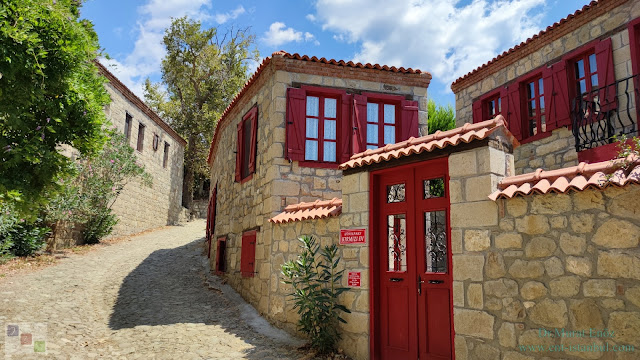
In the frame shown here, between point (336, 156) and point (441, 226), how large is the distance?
11.7ft

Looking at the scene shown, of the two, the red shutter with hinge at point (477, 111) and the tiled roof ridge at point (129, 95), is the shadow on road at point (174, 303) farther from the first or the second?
the red shutter with hinge at point (477, 111)

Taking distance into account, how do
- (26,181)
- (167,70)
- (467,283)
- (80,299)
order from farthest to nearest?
(167,70) < (80,299) < (26,181) < (467,283)

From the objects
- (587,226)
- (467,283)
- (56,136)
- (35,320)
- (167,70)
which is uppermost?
(167,70)

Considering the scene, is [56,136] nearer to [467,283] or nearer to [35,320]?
[35,320]

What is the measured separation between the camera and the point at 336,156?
27.2 feet

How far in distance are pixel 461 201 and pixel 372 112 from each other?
4.48m

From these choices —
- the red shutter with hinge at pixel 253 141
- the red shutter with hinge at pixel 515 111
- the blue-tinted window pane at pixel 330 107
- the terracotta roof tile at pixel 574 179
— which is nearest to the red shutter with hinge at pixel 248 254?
the red shutter with hinge at pixel 253 141

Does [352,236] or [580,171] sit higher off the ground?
[580,171]

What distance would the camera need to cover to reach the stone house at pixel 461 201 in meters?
3.60

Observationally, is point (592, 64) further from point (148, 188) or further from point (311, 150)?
point (148, 188)

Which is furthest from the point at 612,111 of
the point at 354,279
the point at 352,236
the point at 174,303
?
the point at 174,303

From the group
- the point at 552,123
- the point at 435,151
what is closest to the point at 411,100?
the point at 552,123

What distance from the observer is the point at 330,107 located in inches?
334

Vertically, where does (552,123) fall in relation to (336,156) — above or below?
above
